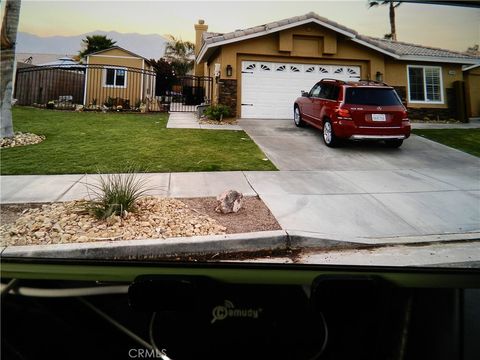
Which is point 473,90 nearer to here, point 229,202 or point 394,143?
point 394,143

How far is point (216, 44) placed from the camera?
718 cm

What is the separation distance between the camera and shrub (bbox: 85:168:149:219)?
36.9 inches

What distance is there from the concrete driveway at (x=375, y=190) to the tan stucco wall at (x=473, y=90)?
0.18 meters

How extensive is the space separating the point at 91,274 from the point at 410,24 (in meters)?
1.22

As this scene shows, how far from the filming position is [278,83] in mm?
5137

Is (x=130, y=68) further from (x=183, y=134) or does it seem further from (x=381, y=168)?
(x=381, y=168)

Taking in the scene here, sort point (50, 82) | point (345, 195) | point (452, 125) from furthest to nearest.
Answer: point (452, 125)
point (345, 195)
point (50, 82)

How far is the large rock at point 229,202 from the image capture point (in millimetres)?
1107

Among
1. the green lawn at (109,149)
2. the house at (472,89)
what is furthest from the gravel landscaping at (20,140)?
the house at (472,89)

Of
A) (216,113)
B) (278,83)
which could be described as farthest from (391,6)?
(278,83)

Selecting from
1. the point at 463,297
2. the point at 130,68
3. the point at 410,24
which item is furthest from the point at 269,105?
the point at 463,297

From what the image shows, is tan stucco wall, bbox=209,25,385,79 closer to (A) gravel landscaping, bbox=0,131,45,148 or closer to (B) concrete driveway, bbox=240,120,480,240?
(B) concrete driveway, bbox=240,120,480,240

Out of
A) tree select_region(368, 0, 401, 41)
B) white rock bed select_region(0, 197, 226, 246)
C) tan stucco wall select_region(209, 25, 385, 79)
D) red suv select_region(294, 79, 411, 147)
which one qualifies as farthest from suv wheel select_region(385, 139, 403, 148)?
white rock bed select_region(0, 197, 226, 246)

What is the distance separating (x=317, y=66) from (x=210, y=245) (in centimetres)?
326
